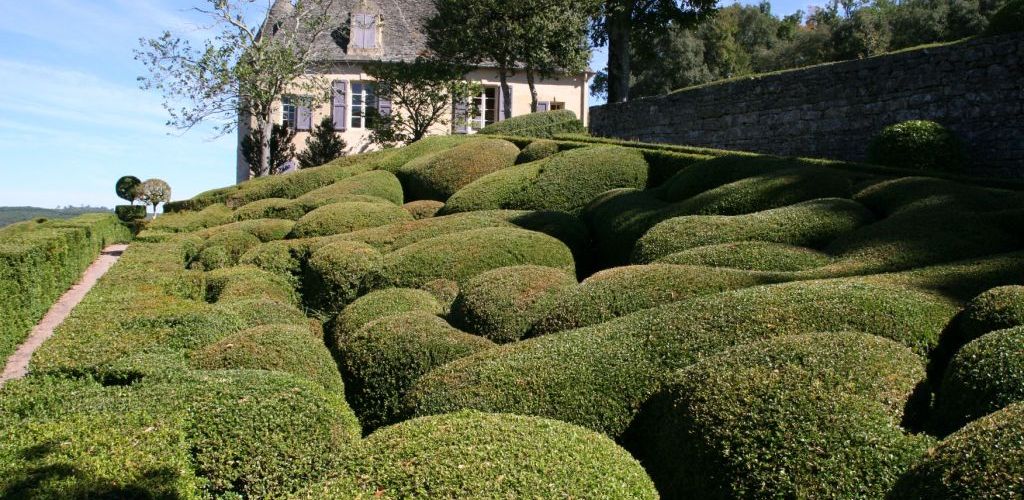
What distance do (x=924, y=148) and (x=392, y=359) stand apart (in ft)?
31.8

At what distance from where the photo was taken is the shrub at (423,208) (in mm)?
13062

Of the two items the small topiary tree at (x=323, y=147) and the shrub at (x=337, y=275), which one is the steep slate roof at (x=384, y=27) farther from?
the shrub at (x=337, y=275)

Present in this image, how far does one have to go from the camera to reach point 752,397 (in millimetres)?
3934

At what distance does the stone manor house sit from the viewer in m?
32.1

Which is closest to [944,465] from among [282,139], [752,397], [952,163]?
[752,397]

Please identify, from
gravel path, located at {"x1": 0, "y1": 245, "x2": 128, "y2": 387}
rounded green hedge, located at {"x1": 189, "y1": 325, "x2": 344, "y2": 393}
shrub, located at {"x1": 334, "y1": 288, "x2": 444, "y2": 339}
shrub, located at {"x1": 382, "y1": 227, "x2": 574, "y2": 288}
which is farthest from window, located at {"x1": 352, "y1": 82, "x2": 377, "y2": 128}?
A: rounded green hedge, located at {"x1": 189, "y1": 325, "x2": 344, "y2": 393}

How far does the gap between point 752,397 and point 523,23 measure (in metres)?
25.7

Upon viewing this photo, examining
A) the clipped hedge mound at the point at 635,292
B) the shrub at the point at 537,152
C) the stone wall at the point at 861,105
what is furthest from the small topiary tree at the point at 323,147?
the clipped hedge mound at the point at 635,292

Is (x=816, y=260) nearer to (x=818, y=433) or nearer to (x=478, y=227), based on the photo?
(x=818, y=433)

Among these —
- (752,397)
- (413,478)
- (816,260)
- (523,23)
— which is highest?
(523,23)

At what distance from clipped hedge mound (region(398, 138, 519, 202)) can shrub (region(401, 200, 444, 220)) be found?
96 cm

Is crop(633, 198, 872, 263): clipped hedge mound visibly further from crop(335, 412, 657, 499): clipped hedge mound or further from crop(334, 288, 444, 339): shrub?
crop(335, 412, 657, 499): clipped hedge mound

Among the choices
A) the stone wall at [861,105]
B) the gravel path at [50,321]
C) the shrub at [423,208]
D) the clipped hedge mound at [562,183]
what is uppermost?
the stone wall at [861,105]

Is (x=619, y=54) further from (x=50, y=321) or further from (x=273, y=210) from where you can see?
(x=50, y=321)
